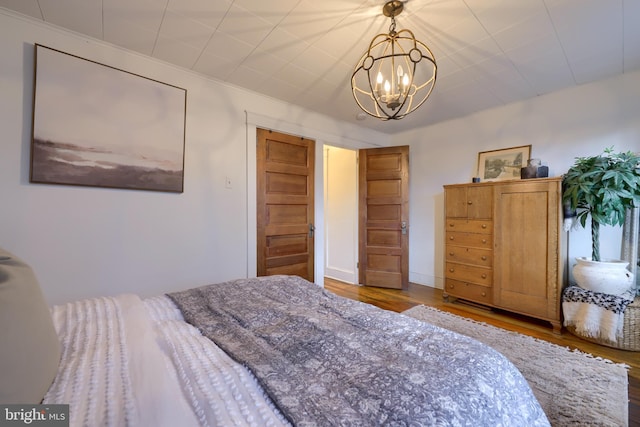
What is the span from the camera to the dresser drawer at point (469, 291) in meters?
2.92

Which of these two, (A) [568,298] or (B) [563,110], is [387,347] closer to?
(A) [568,298]

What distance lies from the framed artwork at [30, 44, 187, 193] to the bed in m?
1.36

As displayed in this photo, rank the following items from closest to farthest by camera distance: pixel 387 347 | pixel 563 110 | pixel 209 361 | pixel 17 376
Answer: pixel 17 376
pixel 209 361
pixel 387 347
pixel 563 110

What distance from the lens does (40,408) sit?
542 mm

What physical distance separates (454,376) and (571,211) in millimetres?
2676

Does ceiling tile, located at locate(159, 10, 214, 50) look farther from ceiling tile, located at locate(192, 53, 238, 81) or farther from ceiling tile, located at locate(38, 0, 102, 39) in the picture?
ceiling tile, located at locate(38, 0, 102, 39)

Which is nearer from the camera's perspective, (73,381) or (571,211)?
(73,381)

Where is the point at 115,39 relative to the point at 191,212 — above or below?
above

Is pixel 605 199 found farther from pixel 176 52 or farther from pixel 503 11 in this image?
pixel 176 52

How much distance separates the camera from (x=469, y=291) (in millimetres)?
3072

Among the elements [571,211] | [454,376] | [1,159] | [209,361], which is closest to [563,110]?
[571,211]

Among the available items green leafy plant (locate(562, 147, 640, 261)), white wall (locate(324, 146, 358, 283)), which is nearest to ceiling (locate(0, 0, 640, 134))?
green leafy plant (locate(562, 147, 640, 261))

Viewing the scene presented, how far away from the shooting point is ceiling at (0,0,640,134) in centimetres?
171

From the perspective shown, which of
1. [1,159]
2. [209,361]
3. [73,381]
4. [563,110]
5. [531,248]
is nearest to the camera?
[73,381]
